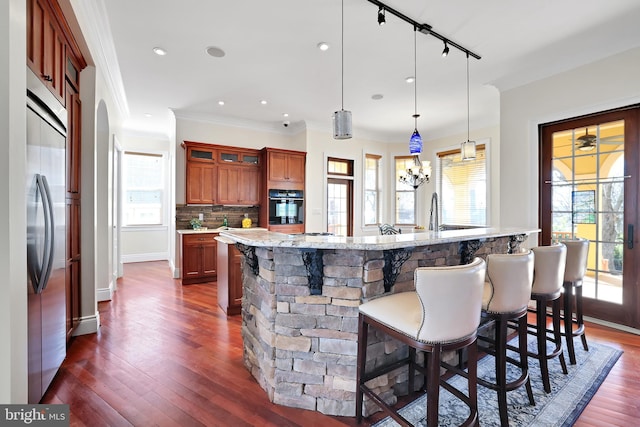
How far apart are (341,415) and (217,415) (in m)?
0.76

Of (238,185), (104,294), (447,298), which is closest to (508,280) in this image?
(447,298)

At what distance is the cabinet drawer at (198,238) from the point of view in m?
5.04

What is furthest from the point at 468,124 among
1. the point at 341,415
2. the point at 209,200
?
the point at 341,415

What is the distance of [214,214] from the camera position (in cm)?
588

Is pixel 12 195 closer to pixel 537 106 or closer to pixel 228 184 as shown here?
pixel 228 184

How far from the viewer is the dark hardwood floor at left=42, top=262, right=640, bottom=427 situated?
182 cm

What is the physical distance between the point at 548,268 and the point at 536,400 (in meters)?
0.89

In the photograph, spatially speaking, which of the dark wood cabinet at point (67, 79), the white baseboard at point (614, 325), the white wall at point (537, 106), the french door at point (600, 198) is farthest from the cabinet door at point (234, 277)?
the white baseboard at point (614, 325)

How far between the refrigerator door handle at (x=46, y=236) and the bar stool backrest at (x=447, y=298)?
2113 millimetres

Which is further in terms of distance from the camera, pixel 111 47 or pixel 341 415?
pixel 111 47

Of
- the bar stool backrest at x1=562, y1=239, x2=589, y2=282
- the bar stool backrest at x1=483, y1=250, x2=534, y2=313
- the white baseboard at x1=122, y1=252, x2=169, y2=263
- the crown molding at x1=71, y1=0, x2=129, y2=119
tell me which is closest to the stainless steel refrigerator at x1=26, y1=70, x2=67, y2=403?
the crown molding at x1=71, y1=0, x2=129, y2=119

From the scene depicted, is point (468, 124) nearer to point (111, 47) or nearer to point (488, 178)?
point (488, 178)

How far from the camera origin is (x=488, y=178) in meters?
5.72

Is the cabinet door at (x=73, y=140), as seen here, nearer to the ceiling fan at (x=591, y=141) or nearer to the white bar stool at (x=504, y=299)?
the white bar stool at (x=504, y=299)
